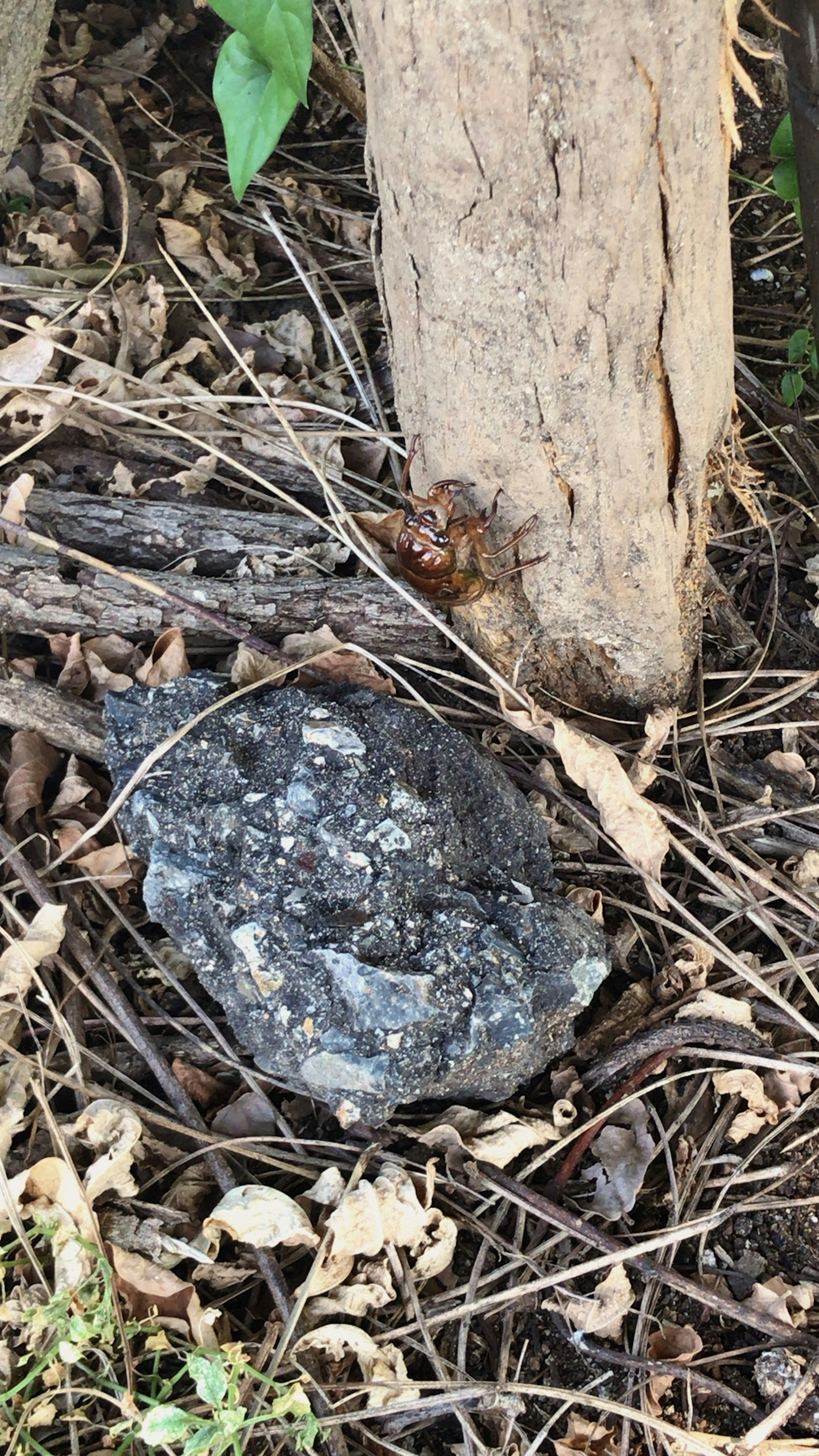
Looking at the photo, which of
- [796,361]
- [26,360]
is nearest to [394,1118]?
[26,360]

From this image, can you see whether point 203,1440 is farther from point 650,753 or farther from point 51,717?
point 650,753

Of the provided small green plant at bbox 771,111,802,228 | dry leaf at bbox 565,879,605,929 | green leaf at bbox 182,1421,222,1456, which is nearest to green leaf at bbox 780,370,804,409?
small green plant at bbox 771,111,802,228

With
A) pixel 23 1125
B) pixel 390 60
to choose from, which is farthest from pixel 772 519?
pixel 23 1125

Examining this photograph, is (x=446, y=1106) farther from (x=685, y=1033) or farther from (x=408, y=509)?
(x=408, y=509)

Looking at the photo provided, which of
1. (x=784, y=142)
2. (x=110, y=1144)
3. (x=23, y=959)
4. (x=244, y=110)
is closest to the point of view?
(x=110, y=1144)

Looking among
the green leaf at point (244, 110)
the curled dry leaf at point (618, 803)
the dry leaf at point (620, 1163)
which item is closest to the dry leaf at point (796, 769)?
the curled dry leaf at point (618, 803)

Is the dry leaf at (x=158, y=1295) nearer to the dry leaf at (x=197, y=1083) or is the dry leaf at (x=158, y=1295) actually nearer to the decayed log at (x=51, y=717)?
the dry leaf at (x=197, y=1083)
